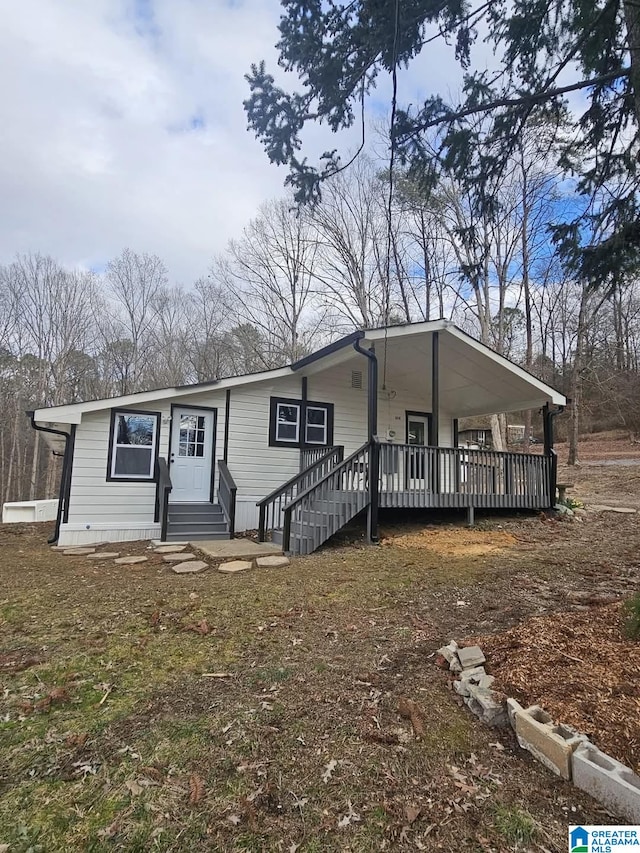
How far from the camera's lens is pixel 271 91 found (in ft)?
15.5

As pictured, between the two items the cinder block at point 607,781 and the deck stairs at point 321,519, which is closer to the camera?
the cinder block at point 607,781

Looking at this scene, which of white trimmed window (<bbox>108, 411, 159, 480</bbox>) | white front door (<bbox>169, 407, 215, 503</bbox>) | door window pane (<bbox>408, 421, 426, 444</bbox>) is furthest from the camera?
door window pane (<bbox>408, 421, 426, 444</bbox>)

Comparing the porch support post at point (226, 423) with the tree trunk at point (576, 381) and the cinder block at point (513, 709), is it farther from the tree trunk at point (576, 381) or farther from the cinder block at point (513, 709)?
the tree trunk at point (576, 381)

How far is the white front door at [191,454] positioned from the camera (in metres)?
9.45

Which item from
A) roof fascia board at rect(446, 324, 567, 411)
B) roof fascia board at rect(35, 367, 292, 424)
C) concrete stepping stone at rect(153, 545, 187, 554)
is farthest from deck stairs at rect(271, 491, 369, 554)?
roof fascia board at rect(446, 324, 567, 411)

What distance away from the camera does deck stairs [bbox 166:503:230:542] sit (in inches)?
337

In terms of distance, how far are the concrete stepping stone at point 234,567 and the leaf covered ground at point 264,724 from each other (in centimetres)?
79

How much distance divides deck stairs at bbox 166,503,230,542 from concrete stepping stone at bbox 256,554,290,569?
2443 mm

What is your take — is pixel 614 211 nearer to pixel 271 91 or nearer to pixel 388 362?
pixel 271 91

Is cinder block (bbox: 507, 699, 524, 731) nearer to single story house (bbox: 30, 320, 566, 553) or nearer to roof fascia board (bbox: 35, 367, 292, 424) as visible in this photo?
single story house (bbox: 30, 320, 566, 553)

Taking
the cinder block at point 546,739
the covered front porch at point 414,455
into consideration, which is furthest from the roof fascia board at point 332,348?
the cinder block at point 546,739

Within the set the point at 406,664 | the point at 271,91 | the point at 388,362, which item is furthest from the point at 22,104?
the point at 406,664

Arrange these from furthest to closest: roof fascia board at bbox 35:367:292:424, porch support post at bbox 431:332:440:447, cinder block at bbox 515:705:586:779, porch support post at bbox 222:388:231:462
Result: 1. porch support post at bbox 222:388:231:462
2. porch support post at bbox 431:332:440:447
3. roof fascia board at bbox 35:367:292:424
4. cinder block at bbox 515:705:586:779

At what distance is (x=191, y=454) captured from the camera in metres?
9.63
